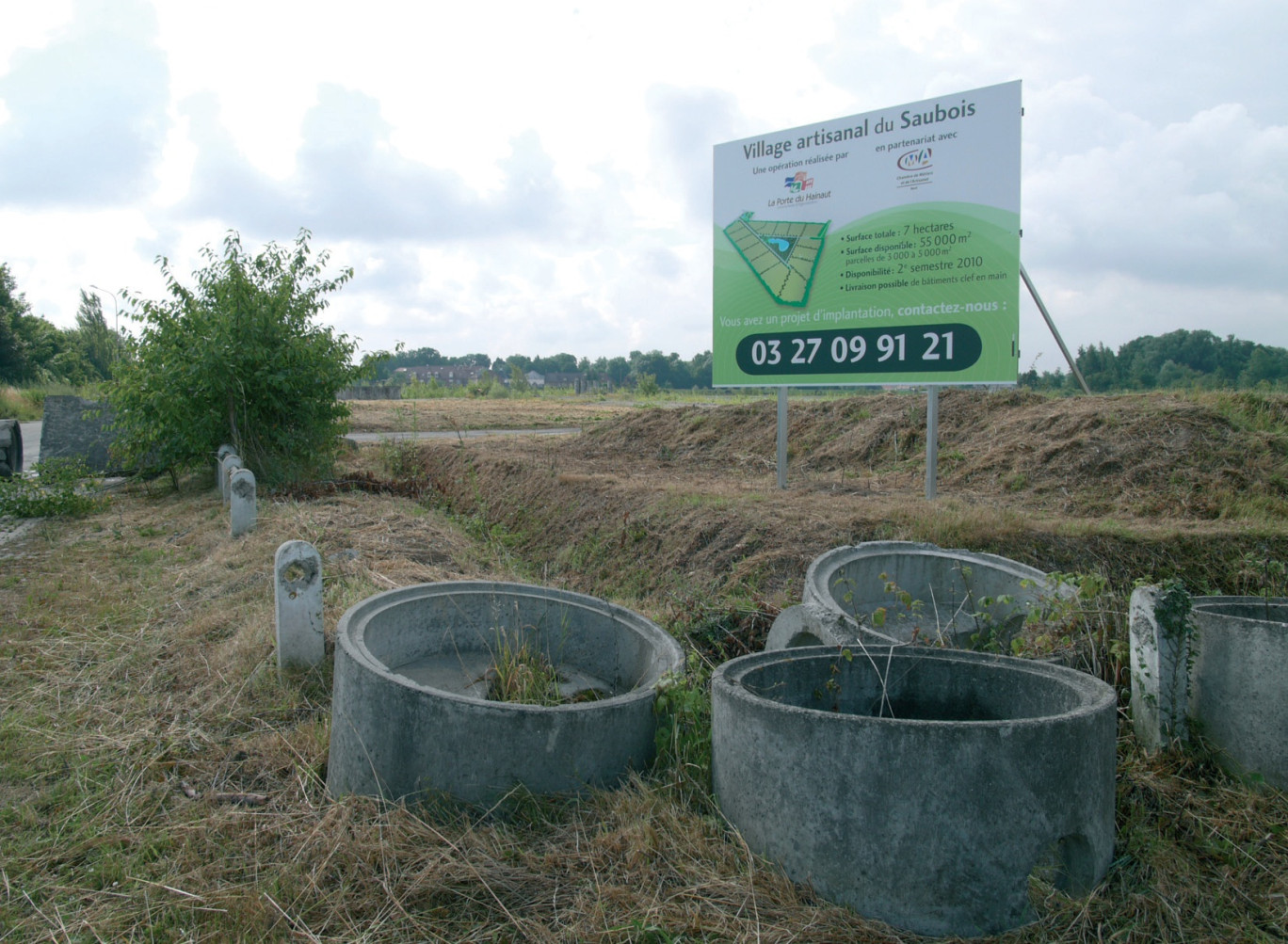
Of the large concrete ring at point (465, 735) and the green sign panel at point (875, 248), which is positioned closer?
the large concrete ring at point (465, 735)

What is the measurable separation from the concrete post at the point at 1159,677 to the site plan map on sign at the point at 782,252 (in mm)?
5716

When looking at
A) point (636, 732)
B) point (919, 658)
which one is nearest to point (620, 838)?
point (636, 732)

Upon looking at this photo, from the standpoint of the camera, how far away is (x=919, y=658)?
3.59m

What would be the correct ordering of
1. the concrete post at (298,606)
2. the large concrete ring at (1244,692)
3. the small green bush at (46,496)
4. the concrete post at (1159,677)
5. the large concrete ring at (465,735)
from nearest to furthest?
the large concrete ring at (465,735) < the large concrete ring at (1244,692) < the concrete post at (1159,677) < the concrete post at (298,606) < the small green bush at (46,496)

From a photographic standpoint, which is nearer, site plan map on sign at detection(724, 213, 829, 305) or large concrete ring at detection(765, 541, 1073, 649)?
large concrete ring at detection(765, 541, 1073, 649)

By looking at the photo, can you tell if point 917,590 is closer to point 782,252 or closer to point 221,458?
point 782,252

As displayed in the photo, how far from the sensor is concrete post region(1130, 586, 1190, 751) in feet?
11.8

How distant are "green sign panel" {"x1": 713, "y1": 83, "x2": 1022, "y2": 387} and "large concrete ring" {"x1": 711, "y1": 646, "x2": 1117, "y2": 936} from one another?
5.49 metres

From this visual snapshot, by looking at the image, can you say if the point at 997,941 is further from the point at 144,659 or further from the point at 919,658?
the point at 144,659

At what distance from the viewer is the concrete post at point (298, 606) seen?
4516 mm

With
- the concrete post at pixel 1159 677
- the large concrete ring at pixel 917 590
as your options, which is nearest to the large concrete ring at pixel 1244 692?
the concrete post at pixel 1159 677

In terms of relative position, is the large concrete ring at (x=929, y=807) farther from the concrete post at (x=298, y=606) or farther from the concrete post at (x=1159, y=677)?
the concrete post at (x=298, y=606)

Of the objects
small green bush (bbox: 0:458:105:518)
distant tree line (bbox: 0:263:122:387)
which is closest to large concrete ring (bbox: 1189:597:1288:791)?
small green bush (bbox: 0:458:105:518)

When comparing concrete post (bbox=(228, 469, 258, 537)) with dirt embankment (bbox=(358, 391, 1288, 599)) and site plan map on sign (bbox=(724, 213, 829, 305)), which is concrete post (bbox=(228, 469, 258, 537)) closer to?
dirt embankment (bbox=(358, 391, 1288, 599))
